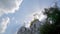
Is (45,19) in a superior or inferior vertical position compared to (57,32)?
superior

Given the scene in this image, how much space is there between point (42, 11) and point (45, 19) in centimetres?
243

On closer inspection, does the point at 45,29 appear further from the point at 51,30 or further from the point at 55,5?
the point at 55,5

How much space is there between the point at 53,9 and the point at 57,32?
6077 millimetres

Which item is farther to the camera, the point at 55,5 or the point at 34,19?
the point at 34,19

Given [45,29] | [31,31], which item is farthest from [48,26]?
[31,31]

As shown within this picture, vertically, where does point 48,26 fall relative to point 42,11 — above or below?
below

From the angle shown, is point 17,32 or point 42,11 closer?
point 42,11

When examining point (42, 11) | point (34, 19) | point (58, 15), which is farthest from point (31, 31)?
point (58, 15)

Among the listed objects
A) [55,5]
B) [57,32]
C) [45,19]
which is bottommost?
[57,32]

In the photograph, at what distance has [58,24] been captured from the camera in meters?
44.8

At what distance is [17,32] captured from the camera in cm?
6306

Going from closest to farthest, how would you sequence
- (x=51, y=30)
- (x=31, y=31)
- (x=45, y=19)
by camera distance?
(x=51, y=30), (x=45, y=19), (x=31, y=31)

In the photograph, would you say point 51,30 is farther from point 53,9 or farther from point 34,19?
point 34,19

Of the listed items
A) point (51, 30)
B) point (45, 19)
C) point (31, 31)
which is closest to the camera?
point (51, 30)
